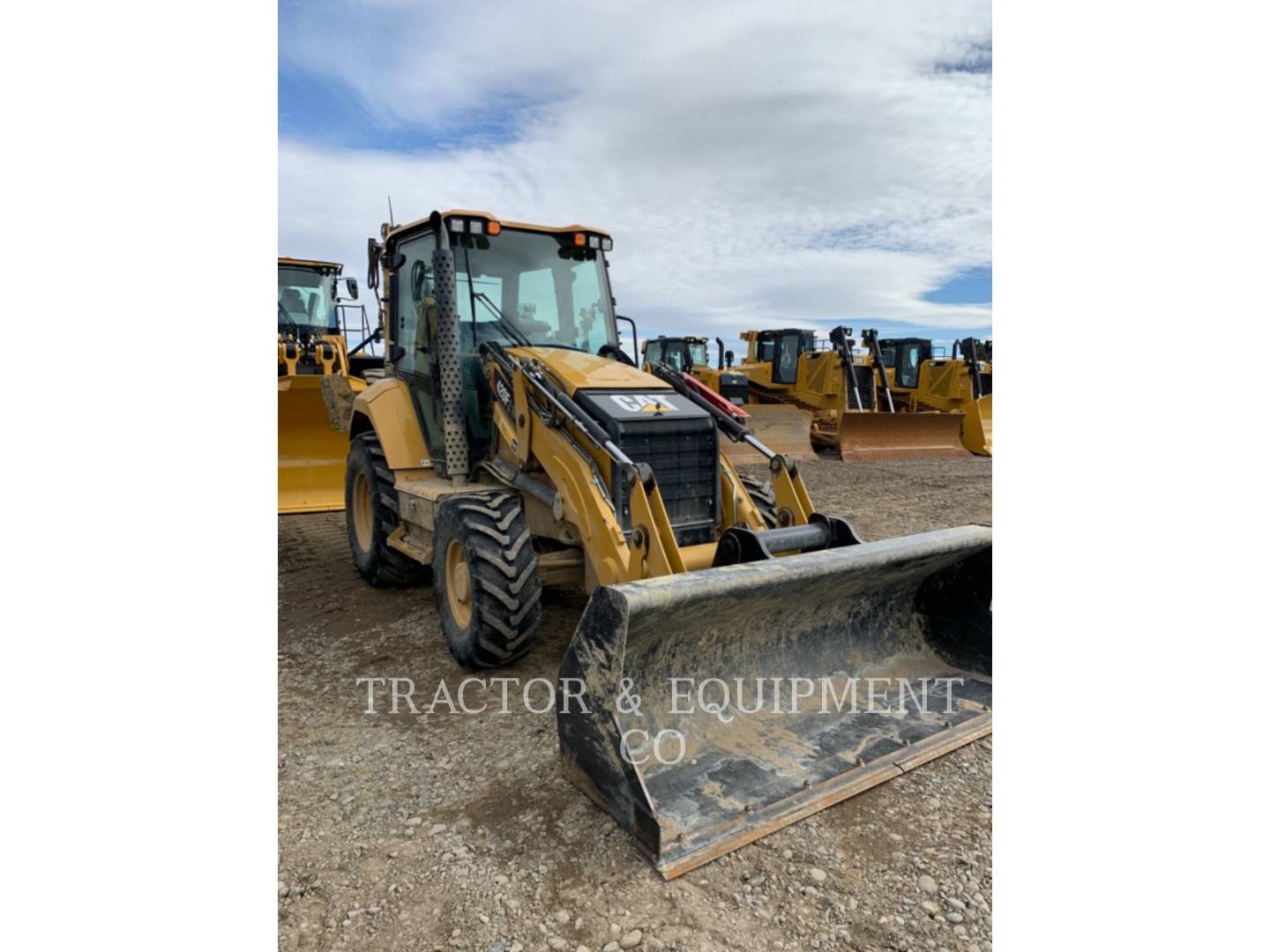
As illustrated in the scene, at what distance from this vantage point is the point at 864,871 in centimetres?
262

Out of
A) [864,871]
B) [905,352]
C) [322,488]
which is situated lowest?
[864,871]

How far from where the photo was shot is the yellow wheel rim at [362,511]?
5.97 meters

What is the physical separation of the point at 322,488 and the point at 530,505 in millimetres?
4199

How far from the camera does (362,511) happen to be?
6.09 meters

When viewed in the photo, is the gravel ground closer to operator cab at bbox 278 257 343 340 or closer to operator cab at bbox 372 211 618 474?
operator cab at bbox 372 211 618 474

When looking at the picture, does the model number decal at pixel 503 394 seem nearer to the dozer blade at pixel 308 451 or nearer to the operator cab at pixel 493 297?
the operator cab at pixel 493 297

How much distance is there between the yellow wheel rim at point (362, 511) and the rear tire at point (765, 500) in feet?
9.16

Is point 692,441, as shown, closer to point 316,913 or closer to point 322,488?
point 316,913

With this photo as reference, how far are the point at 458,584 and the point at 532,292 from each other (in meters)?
1.90

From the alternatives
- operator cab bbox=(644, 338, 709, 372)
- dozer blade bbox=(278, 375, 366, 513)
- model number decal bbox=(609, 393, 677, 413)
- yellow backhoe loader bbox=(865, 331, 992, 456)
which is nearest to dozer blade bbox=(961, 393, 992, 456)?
yellow backhoe loader bbox=(865, 331, 992, 456)

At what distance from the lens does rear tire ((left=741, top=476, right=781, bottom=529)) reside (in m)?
4.38

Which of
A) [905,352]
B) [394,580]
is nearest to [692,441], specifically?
[394,580]

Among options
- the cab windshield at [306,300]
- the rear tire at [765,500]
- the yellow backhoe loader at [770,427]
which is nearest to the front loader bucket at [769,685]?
the rear tire at [765,500]

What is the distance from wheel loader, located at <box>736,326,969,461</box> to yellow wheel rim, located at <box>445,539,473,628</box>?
10.6 metres
